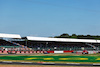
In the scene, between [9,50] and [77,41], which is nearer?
[9,50]

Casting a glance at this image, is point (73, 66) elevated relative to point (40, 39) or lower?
lower

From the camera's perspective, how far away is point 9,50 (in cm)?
6550

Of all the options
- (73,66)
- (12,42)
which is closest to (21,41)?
(12,42)

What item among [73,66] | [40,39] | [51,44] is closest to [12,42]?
[40,39]

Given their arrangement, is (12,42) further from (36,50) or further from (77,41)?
(77,41)

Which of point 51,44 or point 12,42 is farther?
point 51,44

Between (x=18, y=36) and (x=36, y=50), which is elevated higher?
(x=18, y=36)

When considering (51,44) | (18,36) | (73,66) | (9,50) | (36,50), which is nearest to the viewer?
(73,66)

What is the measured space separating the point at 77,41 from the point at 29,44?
2411 centimetres

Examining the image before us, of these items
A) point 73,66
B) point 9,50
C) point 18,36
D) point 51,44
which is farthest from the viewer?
point 51,44

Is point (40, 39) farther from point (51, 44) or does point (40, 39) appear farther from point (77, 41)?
point (77, 41)

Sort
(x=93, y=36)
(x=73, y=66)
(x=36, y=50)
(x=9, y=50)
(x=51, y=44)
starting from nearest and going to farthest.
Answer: (x=73, y=66) < (x=9, y=50) < (x=36, y=50) < (x=51, y=44) < (x=93, y=36)

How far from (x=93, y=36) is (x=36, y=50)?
307 ft

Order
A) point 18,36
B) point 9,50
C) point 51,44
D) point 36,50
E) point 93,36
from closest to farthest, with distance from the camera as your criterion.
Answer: point 9,50
point 36,50
point 18,36
point 51,44
point 93,36
